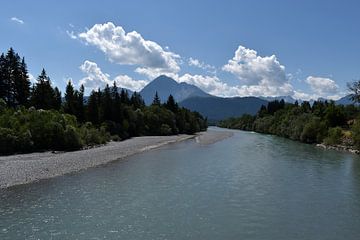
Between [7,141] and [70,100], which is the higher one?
[70,100]

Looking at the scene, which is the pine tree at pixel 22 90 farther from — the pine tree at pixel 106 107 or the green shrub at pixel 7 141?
the green shrub at pixel 7 141

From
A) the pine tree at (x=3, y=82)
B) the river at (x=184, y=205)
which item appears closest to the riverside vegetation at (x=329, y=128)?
the river at (x=184, y=205)

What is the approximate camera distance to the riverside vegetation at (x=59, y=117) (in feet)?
195

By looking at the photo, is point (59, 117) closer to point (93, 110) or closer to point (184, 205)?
point (93, 110)

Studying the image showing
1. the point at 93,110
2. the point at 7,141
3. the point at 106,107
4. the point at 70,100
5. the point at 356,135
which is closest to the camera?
the point at 7,141

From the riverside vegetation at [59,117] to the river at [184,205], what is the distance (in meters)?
20.5

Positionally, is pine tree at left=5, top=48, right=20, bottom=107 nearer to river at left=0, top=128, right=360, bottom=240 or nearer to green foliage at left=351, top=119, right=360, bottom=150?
river at left=0, top=128, right=360, bottom=240

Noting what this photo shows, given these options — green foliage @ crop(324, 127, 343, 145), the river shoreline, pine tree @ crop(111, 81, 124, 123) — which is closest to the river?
the river shoreline

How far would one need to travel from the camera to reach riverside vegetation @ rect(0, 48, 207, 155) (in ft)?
195

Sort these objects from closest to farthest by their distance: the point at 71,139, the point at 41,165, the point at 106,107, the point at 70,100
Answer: the point at 41,165
the point at 71,139
the point at 70,100
the point at 106,107

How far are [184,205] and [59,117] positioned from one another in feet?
145

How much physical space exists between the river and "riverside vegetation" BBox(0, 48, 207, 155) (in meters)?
20.5

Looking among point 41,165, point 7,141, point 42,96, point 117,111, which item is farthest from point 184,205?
point 117,111

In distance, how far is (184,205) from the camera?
1089 inches
